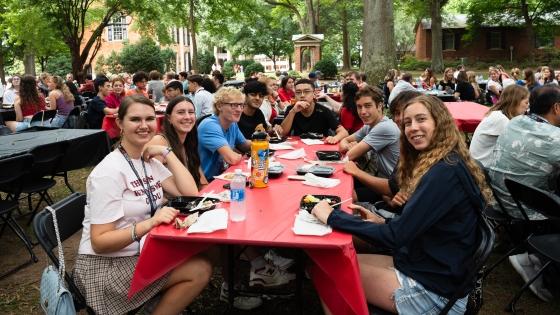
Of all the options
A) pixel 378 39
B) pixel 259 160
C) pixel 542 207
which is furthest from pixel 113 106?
pixel 378 39

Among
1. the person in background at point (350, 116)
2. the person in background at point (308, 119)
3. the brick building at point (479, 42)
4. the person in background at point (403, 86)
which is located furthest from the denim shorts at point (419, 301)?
the brick building at point (479, 42)

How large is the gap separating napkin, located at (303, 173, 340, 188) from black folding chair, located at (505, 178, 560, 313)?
115 centimetres

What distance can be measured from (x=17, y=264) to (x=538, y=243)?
4.37 m

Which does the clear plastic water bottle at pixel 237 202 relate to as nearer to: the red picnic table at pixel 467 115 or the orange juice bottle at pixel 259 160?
the orange juice bottle at pixel 259 160

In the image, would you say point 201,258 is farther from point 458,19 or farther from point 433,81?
point 458,19

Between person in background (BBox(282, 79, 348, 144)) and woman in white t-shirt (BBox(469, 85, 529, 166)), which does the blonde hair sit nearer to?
person in background (BBox(282, 79, 348, 144))

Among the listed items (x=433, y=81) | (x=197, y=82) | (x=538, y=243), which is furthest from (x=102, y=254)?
(x=433, y=81)

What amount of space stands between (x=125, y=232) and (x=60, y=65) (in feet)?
126

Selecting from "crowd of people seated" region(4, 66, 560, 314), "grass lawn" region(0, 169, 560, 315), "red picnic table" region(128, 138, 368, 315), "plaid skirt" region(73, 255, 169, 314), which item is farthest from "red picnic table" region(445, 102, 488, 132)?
"plaid skirt" region(73, 255, 169, 314)

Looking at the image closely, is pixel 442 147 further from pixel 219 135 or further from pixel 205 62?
pixel 205 62

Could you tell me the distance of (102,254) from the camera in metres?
2.48

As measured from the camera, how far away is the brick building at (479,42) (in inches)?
1548

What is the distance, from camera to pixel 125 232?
240cm

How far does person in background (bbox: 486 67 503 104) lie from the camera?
1225 cm
